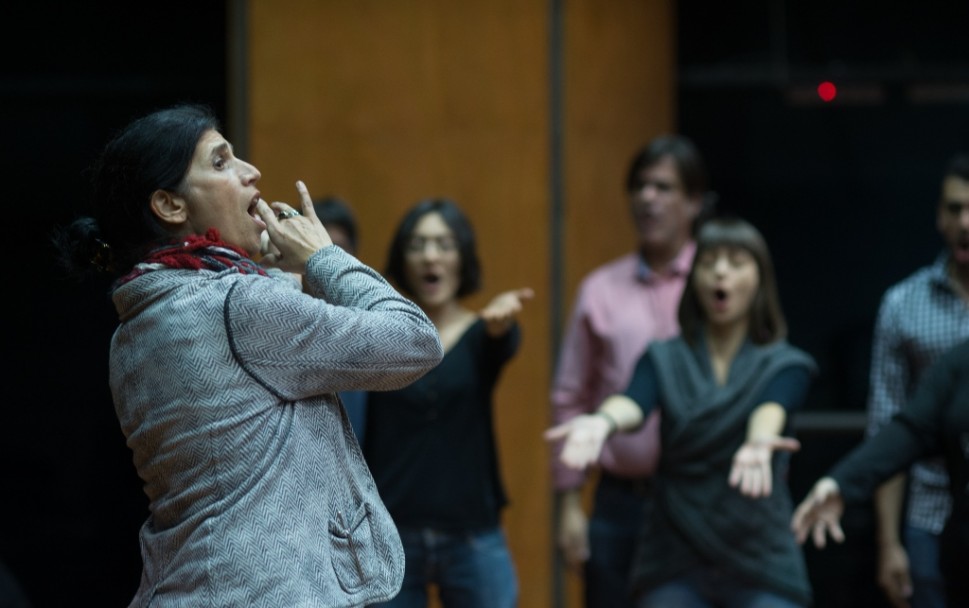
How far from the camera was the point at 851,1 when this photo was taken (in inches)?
237

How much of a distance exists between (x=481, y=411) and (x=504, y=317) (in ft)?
1.01

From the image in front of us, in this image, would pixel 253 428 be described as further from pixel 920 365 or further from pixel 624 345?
pixel 920 365

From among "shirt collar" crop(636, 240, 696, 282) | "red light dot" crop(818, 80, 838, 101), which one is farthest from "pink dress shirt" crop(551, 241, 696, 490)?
"red light dot" crop(818, 80, 838, 101)

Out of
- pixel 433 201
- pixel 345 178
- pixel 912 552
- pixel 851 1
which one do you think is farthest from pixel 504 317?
pixel 851 1

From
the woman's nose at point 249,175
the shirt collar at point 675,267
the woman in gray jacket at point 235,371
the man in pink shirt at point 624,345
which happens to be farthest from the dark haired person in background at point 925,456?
the woman's nose at point 249,175

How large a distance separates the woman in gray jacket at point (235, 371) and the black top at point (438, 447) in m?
1.58

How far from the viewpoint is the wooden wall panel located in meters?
5.82

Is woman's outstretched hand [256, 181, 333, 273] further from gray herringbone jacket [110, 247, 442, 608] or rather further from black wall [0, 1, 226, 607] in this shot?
black wall [0, 1, 226, 607]

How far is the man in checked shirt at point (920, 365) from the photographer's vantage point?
179 inches

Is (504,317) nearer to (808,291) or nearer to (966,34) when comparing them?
(808,291)

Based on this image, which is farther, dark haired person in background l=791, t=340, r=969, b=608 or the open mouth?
dark haired person in background l=791, t=340, r=969, b=608

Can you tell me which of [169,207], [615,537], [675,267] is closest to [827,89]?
[675,267]

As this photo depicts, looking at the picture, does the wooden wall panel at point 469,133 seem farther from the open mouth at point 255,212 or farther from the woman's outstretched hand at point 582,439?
the open mouth at point 255,212

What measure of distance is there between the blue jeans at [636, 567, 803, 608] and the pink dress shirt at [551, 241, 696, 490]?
31.5 inches
